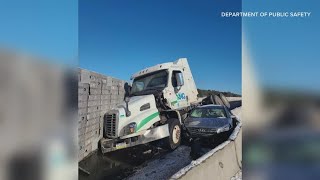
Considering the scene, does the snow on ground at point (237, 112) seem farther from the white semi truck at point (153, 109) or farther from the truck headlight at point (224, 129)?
the white semi truck at point (153, 109)

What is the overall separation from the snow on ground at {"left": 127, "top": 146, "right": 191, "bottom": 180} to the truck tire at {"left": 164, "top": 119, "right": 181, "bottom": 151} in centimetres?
5

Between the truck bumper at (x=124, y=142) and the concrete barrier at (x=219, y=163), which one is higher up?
the truck bumper at (x=124, y=142)

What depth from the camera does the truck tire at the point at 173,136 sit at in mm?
3148

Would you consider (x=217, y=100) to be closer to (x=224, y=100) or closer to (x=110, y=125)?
(x=224, y=100)

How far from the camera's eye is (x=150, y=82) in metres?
3.21

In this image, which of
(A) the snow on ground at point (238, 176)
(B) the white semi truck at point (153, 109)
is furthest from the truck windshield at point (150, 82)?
(A) the snow on ground at point (238, 176)

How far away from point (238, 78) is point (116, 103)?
3.29 ft

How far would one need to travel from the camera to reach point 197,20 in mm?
2934

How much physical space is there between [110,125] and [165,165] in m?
0.55

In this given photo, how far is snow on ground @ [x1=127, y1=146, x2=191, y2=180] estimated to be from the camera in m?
3.03

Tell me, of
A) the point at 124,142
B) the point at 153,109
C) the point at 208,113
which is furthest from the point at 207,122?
the point at 124,142

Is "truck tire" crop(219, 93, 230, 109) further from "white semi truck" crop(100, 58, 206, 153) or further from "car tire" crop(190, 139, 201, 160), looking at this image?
"car tire" crop(190, 139, 201, 160)

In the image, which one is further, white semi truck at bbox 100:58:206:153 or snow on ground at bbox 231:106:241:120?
white semi truck at bbox 100:58:206:153

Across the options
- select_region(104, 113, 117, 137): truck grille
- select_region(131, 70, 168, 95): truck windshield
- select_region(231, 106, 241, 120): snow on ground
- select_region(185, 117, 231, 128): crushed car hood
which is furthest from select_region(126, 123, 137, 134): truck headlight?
select_region(231, 106, 241, 120): snow on ground
